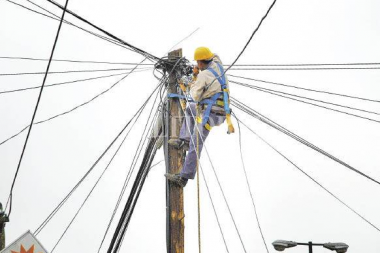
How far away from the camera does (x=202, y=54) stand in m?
5.55

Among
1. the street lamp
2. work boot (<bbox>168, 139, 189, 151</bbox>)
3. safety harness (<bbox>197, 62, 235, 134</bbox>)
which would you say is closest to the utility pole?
work boot (<bbox>168, 139, 189, 151</bbox>)

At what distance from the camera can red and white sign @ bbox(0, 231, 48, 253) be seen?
4.19m

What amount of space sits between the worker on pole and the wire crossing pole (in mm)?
99

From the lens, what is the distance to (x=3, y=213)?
4906 millimetres

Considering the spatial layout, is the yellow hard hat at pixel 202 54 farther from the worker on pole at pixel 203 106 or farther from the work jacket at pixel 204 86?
the work jacket at pixel 204 86

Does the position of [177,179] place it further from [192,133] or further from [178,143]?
[192,133]

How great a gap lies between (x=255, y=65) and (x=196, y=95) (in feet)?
6.90

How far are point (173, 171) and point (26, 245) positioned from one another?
6.25 ft

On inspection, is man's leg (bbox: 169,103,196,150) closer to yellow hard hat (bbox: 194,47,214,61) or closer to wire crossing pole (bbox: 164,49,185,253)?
wire crossing pole (bbox: 164,49,185,253)

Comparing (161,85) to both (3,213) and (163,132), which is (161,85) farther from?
(3,213)

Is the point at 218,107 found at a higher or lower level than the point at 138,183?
higher

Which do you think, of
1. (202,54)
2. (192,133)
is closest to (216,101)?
(192,133)

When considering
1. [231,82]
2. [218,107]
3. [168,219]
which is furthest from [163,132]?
[231,82]

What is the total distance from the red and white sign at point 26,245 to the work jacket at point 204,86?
2.51m
